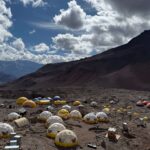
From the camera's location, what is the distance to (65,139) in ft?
50.3

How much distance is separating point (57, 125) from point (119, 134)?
4059mm

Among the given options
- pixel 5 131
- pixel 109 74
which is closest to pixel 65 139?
pixel 5 131

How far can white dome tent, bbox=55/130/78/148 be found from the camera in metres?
15.3

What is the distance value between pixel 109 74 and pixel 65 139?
88.4 metres

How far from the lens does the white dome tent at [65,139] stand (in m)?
15.3

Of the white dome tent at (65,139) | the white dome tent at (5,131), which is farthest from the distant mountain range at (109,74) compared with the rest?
the white dome tent at (5,131)

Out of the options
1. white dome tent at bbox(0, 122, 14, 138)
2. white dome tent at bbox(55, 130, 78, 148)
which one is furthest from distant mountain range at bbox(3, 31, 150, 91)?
white dome tent at bbox(0, 122, 14, 138)

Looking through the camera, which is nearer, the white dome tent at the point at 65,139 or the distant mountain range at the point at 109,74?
the white dome tent at the point at 65,139

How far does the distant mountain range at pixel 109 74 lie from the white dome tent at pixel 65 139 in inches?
2971

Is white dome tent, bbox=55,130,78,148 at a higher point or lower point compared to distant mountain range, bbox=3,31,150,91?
lower

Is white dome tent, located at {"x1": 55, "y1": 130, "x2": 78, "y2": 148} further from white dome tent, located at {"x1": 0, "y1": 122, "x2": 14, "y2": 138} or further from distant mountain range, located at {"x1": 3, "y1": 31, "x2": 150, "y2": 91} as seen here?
distant mountain range, located at {"x1": 3, "y1": 31, "x2": 150, "y2": 91}

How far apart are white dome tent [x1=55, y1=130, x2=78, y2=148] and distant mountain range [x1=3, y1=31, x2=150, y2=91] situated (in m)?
75.5

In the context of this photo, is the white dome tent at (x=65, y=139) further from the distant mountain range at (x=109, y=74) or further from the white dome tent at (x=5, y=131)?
the distant mountain range at (x=109, y=74)

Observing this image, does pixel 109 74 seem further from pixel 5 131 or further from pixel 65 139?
pixel 5 131
